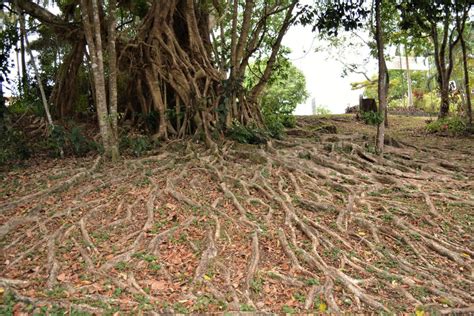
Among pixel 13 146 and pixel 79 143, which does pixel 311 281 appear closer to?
pixel 79 143

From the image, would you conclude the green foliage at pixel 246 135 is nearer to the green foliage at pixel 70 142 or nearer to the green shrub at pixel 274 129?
the green shrub at pixel 274 129

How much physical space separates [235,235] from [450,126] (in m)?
9.00

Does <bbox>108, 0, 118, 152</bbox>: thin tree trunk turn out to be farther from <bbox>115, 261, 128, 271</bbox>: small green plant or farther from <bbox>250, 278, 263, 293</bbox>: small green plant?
<bbox>250, 278, 263, 293</bbox>: small green plant

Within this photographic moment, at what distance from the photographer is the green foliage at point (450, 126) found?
10828 millimetres

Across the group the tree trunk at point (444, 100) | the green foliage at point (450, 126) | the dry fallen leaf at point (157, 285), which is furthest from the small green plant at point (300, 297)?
the tree trunk at point (444, 100)

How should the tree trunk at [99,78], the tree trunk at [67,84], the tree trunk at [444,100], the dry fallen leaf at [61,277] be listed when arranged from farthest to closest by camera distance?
the tree trunk at [444,100]
the tree trunk at [67,84]
the tree trunk at [99,78]
the dry fallen leaf at [61,277]

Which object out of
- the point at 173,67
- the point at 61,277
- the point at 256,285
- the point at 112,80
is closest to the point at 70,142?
the point at 112,80

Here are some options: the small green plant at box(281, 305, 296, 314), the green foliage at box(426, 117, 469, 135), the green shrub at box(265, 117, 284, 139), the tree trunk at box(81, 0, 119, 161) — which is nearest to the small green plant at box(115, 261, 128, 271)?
the small green plant at box(281, 305, 296, 314)

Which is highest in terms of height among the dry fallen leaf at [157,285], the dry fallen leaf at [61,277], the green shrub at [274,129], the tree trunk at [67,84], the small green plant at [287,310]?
the tree trunk at [67,84]

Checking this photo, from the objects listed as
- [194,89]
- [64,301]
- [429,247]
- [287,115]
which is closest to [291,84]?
[287,115]

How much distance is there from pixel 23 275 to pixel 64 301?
0.74m

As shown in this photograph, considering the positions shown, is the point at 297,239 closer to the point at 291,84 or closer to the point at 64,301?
the point at 64,301

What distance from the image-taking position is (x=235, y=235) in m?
4.51

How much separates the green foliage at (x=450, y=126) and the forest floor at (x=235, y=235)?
436 cm
